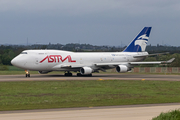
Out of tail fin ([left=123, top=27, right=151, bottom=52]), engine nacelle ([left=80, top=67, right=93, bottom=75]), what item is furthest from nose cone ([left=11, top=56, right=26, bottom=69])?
tail fin ([left=123, top=27, right=151, bottom=52])

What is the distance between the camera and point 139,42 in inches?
2741

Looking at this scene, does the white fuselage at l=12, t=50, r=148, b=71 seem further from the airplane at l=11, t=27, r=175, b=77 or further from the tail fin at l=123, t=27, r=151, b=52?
the tail fin at l=123, t=27, r=151, b=52

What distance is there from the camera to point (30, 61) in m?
56.2

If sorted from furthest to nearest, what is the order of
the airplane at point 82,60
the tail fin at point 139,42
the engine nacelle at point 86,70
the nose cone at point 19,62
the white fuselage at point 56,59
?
the tail fin at point 139,42 < the engine nacelle at point 86,70 < the airplane at point 82,60 < the white fuselage at point 56,59 < the nose cone at point 19,62

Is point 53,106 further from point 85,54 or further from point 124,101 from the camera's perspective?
point 85,54

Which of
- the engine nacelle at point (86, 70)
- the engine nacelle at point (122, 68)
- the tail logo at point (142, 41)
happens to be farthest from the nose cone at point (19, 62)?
the tail logo at point (142, 41)

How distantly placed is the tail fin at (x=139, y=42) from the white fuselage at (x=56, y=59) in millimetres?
4518

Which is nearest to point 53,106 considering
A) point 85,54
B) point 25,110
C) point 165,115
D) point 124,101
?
point 25,110

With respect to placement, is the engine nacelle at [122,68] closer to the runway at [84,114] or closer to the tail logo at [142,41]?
the tail logo at [142,41]

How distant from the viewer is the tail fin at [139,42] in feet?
228

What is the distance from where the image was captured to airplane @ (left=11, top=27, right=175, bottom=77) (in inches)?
2228

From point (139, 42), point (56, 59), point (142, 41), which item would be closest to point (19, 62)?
point (56, 59)

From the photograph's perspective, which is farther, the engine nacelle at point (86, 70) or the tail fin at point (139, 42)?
the tail fin at point (139, 42)

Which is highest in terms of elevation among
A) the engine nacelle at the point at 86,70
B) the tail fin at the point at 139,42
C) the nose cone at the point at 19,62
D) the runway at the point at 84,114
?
the tail fin at the point at 139,42
